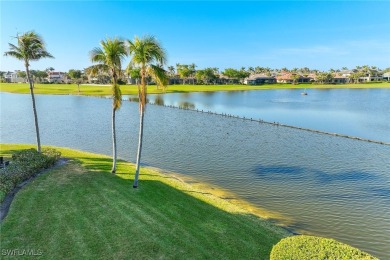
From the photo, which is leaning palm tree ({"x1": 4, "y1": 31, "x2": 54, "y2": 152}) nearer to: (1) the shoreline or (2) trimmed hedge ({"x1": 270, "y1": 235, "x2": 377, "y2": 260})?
(1) the shoreline

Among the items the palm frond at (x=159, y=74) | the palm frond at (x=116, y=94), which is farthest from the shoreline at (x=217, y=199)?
the palm frond at (x=159, y=74)

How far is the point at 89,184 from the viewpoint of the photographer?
18.8 metres

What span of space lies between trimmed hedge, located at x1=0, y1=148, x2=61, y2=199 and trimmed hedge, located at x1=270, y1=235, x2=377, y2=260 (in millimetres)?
15631

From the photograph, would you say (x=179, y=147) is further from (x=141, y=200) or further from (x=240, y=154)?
(x=141, y=200)

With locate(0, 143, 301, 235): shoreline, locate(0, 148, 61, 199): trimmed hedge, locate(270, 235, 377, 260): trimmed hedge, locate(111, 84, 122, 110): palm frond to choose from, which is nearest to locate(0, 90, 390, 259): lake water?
locate(0, 143, 301, 235): shoreline

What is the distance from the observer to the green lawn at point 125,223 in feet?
38.7

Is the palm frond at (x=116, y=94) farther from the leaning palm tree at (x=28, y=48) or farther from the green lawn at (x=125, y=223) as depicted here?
the leaning palm tree at (x=28, y=48)

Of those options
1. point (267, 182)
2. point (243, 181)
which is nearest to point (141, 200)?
point (243, 181)

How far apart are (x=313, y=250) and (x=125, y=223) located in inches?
348

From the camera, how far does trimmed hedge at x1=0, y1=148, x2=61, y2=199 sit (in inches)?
674

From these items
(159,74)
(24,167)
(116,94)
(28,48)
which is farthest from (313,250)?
(28,48)

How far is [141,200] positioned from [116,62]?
9646 mm

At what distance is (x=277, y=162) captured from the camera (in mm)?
30781

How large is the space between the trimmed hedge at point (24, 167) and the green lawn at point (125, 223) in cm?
92
